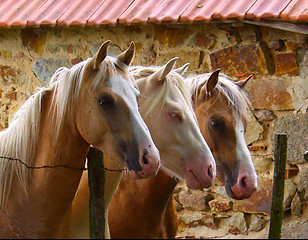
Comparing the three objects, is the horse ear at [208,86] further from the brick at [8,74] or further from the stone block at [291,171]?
the brick at [8,74]

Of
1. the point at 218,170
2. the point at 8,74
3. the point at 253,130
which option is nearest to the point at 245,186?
the point at 218,170

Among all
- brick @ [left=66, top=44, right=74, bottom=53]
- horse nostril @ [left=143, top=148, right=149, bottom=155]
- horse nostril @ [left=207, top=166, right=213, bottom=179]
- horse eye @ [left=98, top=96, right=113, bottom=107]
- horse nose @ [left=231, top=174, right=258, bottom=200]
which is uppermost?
brick @ [left=66, top=44, right=74, bottom=53]

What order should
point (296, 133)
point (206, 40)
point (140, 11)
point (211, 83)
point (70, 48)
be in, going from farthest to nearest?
point (70, 48), point (140, 11), point (206, 40), point (296, 133), point (211, 83)

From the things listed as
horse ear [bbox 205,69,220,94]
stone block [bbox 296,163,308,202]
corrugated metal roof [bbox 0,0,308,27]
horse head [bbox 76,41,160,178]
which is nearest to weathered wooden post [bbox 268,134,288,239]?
horse head [bbox 76,41,160,178]

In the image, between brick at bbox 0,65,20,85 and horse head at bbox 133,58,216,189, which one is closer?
horse head at bbox 133,58,216,189

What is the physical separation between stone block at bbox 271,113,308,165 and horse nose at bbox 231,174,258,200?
1643mm

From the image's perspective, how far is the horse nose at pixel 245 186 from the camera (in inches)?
137

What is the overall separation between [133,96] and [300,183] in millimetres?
2735

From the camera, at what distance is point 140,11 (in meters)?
5.48

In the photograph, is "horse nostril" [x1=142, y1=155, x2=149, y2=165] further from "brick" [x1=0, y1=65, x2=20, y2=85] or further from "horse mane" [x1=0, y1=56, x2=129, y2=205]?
"brick" [x1=0, y1=65, x2=20, y2=85]

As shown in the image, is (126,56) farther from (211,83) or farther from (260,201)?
(260,201)

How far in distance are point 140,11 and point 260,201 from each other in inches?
90.2

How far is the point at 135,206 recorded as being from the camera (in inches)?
146

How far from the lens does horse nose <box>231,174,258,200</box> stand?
3.49 metres
